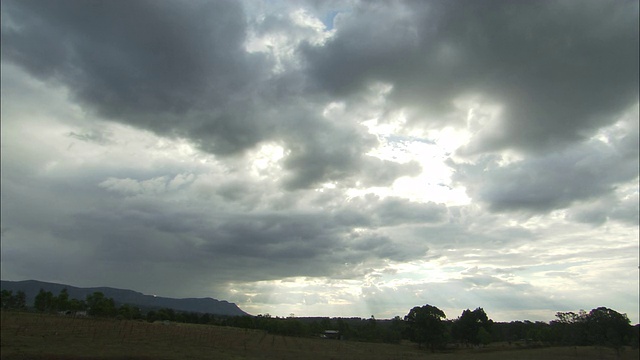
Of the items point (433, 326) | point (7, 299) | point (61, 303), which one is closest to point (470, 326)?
point (433, 326)

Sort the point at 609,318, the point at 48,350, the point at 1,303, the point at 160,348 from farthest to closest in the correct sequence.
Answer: the point at 1,303 → the point at 609,318 → the point at 160,348 → the point at 48,350

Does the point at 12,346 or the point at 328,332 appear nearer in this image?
the point at 12,346

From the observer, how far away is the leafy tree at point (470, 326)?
137650 mm

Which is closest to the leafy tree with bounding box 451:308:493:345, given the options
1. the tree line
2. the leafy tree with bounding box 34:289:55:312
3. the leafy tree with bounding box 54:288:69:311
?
the tree line

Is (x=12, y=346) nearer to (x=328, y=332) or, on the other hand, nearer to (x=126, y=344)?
(x=126, y=344)

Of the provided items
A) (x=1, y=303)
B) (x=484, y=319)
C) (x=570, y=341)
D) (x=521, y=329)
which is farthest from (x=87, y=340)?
(x=521, y=329)

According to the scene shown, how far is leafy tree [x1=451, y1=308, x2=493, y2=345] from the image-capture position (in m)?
138

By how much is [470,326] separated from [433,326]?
25.3m

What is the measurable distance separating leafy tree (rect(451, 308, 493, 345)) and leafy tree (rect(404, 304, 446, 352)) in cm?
1748

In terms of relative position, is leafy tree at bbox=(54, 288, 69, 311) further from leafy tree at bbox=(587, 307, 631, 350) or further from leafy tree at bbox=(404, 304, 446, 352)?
leafy tree at bbox=(587, 307, 631, 350)

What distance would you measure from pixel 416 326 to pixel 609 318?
183 feet

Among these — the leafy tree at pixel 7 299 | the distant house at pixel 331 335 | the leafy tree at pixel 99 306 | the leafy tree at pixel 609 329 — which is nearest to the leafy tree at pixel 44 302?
the leafy tree at pixel 99 306

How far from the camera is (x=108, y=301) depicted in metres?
146

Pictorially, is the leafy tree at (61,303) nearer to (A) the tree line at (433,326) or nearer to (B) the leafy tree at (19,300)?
(A) the tree line at (433,326)
